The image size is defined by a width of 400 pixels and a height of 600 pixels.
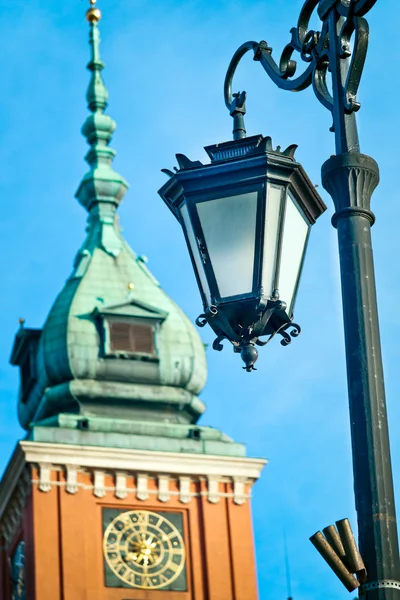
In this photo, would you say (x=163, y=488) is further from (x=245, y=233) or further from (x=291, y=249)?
(x=245, y=233)

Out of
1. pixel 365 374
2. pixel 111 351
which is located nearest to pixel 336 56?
pixel 365 374

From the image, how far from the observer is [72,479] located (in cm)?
4828

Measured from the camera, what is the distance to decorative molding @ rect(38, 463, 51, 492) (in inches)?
1889

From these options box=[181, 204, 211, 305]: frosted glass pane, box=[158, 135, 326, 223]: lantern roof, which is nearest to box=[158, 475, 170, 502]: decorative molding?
box=[158, 135, 326, 223]: lantern roof

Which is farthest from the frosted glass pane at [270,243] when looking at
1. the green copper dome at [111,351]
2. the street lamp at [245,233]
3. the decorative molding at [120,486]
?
the green copper dome at [111,351]

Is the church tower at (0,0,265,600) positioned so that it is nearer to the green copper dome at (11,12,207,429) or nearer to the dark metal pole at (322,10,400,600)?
the green copper dome at (11,12,207,429)

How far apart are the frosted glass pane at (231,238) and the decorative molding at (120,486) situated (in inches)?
1567

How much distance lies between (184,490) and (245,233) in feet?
133

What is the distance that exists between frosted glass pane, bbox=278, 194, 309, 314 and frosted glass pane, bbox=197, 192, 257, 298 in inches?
6.9

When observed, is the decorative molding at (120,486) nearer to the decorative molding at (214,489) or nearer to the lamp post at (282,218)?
the decorative molding at (214,489)

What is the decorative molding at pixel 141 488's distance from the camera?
160 ft

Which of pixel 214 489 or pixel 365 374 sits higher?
pixel 214 489

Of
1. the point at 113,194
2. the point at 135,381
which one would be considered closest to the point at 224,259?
the point at 135,381

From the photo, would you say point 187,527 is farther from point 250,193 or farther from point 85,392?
point 250,193
